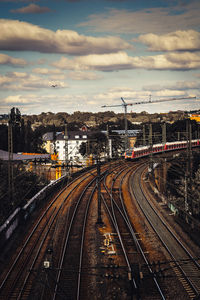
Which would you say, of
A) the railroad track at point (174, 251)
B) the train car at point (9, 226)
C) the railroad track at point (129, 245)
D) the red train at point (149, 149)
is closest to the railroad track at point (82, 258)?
the railroad track at point (129, 245)

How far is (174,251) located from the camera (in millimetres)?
19969

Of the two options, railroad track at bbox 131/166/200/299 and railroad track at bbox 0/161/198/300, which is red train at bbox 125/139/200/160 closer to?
railroad track at bbox 131/166/200/299

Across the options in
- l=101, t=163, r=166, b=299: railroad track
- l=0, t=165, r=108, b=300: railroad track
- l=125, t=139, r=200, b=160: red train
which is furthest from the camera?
l=125, t=139, r=200, b=160: red train

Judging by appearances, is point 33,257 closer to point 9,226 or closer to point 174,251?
point 9,226

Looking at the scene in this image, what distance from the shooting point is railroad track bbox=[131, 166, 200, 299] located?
608 inches

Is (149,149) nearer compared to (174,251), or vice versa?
(174,251)

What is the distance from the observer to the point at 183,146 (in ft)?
260

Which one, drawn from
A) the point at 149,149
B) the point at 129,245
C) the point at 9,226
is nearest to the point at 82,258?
the point at 129,245

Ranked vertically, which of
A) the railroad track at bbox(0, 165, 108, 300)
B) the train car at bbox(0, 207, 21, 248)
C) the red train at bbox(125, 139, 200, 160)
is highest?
the red train at bbox(125, 139, 200, 160)

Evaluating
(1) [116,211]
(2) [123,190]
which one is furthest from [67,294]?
(2) [123,190]

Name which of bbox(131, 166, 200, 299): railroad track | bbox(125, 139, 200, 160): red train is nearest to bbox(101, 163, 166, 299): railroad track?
bbox(131, 166, 200, 299): railroad track

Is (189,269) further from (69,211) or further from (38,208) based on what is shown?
(38,208)

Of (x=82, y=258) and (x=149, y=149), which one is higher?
(x=149, y=149)

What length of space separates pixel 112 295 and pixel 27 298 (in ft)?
12.3
